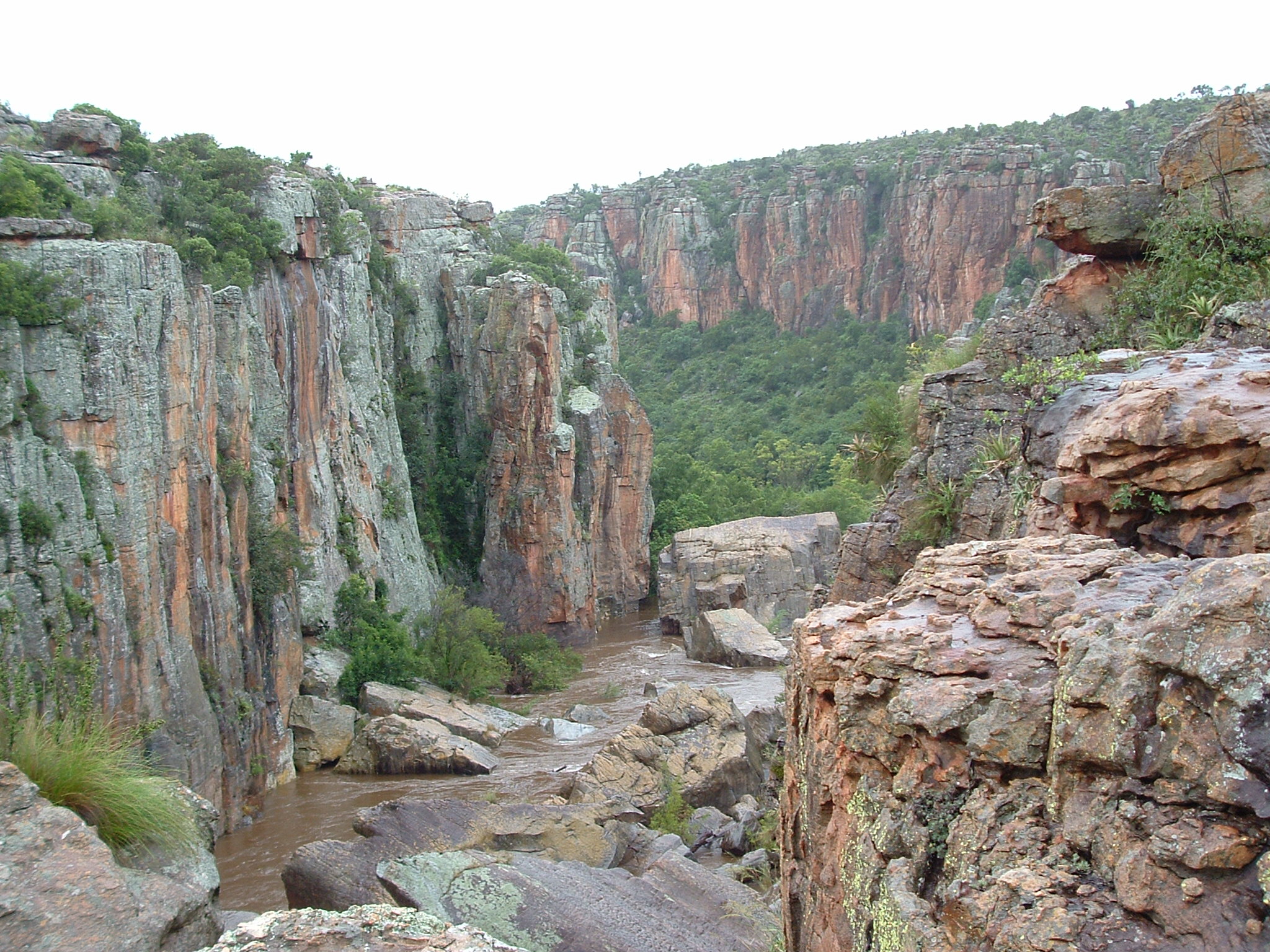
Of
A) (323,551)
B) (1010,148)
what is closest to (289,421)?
(323,551)

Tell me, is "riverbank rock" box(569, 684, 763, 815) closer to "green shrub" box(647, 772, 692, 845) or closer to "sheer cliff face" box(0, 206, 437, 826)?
"green shrub" box(647, 772, 692, 845)

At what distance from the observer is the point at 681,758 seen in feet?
53.7

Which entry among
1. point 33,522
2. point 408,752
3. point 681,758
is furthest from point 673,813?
point 33,522

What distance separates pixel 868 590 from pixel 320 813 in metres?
10.7

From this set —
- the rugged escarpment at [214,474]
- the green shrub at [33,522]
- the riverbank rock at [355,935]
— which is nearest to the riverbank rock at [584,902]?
the rugged escarpment at [214,474]

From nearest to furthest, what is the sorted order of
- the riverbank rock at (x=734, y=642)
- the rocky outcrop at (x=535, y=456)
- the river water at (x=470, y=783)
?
the river water at (x=470, y=783) < the riverbank rock at (x=734, y=642) < the rocky outcrop at (x=535, y=456)

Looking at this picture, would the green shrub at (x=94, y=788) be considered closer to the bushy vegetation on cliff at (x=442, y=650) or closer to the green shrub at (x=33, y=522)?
the green shrub at (x=33, y=522)

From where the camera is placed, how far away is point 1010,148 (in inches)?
2603

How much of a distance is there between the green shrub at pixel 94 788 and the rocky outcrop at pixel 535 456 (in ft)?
85.6

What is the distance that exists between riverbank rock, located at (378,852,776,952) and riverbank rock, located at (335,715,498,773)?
8.33 metres

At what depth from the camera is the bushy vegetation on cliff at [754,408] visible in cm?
4684

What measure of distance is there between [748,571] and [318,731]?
670 inches

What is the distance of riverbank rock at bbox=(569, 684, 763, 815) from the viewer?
Result: 1560cm

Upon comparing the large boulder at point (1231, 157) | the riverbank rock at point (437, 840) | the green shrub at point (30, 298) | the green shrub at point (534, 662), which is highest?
the large boulder at point (1231, 157)
